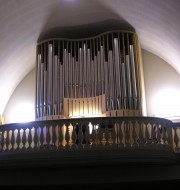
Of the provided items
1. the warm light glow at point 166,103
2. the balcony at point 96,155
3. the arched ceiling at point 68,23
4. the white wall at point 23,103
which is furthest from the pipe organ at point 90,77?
the balcony at point 96,155

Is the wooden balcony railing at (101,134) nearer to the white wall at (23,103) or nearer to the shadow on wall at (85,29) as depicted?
the shadow on wall at (85,29)

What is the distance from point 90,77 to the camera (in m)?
12.3

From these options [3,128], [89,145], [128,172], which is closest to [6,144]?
[3,128]

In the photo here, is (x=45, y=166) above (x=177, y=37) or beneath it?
beneath

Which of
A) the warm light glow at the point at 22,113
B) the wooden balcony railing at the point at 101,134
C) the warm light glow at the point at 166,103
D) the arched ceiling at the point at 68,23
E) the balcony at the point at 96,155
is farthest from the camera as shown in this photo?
the warm light glow at the point at 22,113

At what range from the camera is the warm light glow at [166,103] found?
12719 mm

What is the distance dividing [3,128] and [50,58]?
460cm

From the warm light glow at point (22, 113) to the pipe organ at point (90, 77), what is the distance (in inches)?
70.0

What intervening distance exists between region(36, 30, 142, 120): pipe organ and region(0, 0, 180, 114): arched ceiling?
49 centimetres

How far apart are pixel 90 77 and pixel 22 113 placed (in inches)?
136

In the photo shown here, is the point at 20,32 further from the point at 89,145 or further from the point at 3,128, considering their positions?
the point at 89,145

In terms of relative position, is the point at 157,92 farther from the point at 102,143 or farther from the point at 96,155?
the point at 96,155

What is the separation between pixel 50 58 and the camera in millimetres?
12719

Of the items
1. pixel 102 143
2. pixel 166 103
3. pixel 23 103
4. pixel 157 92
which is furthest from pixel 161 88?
pixel 102 143
